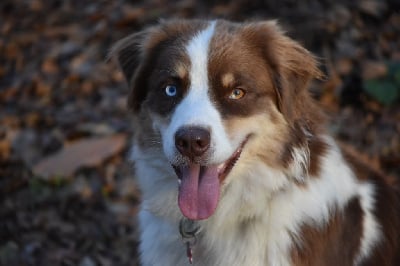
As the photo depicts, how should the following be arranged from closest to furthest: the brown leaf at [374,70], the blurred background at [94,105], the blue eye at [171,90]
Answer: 1. the blue eye at [171,90]
2. the blurred background at [94,105]
3. the brown leaf at [374,70]

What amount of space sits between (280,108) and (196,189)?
0.68m

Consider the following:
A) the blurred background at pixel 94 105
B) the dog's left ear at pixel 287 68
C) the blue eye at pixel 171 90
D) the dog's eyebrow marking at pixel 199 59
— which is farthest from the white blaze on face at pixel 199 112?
the blurred background at pixel 94 105

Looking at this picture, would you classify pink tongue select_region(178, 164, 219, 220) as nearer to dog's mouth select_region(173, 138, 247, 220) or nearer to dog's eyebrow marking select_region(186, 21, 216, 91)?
dog's mouth select_region(173, 138, 247, 220)

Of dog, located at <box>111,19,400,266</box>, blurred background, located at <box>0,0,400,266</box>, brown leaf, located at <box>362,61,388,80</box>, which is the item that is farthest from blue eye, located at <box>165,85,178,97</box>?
brown leaf, located at <box>362,61,388,80</box>

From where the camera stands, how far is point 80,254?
6230mm

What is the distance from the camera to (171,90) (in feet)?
14.7

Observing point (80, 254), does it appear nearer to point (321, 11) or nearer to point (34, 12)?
point (321, 11)

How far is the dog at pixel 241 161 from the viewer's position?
434 cm

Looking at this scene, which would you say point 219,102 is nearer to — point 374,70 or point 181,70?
point 181,70

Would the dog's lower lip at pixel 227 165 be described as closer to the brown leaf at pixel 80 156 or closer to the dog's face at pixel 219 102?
the dog's face at pixel 219 102

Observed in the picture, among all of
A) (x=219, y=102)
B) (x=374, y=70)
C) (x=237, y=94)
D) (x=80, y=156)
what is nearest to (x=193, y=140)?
(x=219, y=102)

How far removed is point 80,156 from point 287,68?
307cm

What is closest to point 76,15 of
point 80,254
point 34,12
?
point 34,12

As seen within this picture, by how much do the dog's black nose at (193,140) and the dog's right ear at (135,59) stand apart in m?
0.72
